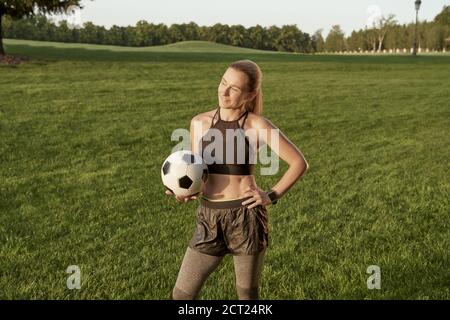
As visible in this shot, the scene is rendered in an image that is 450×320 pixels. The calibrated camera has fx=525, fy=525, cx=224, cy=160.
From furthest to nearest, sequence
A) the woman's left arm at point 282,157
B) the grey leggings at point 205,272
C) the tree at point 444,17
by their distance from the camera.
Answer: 1. the tree at point 444,17
2. the grey leggings at point 205,272
3. the woman's left arm at point 282,157

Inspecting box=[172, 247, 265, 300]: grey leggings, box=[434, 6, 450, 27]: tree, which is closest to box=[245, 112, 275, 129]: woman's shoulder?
box=[172, 247, 265, 300]: grey leggings

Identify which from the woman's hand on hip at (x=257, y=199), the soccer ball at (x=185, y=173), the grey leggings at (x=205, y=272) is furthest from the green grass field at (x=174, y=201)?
the woman's hand on hip at (x=257, y=199)

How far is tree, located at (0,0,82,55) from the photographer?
25.4 metres

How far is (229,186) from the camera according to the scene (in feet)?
10.6

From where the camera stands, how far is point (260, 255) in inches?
130

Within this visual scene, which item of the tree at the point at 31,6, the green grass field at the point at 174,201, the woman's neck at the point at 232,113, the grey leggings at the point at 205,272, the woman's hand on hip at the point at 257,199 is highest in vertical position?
the tree at the point at 31,6

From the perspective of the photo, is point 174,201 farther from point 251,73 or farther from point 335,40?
point 335,40

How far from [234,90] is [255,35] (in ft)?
349

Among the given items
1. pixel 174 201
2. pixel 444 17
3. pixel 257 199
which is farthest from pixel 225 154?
pixel 444 17

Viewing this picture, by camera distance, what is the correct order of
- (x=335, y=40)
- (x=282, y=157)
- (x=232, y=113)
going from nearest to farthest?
1. (x=282, y=157)
2. (x=232, y=113)
3. (x=335, y=40)

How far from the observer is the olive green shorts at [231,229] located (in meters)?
3.21

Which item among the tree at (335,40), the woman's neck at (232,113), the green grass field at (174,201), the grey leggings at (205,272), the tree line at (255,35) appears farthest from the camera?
the tree at (335,40)

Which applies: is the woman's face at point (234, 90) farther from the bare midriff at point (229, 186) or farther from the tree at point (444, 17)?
the tree at point (444, 17)
